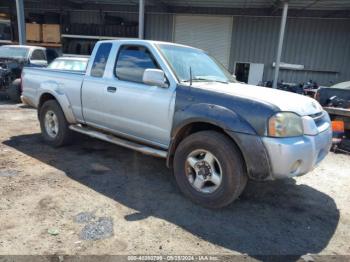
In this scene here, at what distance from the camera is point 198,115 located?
3.48 meters

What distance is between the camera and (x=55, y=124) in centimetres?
559

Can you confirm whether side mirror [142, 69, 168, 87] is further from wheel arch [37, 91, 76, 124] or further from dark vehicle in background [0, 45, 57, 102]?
dark vehicle in background [0, 45, 57, 102]

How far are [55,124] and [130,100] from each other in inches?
82.8

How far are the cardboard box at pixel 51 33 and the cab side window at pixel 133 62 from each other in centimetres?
1496

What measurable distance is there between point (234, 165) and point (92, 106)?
8.35 ft

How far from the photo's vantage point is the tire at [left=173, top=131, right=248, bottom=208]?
330 centimetres

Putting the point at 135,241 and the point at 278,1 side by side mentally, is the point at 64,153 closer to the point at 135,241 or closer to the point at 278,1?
the point at 135,241

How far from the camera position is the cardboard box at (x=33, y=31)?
17.4 meters

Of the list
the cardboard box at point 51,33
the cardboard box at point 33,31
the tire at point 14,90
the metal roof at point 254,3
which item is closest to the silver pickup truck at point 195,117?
the tire at point 14,90

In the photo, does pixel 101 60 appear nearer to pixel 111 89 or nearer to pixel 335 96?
pixel 111 89

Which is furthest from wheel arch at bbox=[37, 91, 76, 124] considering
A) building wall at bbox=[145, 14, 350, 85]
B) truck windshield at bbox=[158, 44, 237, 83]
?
building wall at bbox=[145, 14, 350, 85]

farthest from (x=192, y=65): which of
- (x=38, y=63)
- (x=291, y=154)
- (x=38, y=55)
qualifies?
(x=38, y=55)

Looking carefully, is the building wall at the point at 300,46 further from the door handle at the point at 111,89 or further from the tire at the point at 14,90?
the door handle at the point at 111,89

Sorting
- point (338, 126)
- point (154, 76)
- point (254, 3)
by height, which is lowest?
point (338, 126)
